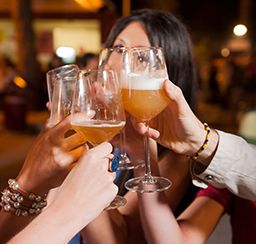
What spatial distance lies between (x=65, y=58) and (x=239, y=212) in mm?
8913

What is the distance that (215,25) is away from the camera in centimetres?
1580

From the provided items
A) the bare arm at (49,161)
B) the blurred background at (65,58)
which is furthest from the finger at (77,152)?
the blurred background at (65,58)

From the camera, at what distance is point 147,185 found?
4.13 ft

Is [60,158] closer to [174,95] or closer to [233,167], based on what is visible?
[174,95]

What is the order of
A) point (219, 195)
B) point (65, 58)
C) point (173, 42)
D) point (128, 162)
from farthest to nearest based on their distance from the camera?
point (65, 58) → point (173, 42) → point (219, 195) → point (128, 162)

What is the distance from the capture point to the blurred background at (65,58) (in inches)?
328

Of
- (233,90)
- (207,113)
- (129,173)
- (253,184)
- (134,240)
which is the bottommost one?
(207,113)

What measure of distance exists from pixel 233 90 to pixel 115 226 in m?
8.97

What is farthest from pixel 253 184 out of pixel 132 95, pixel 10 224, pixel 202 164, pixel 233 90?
pixel 233 90

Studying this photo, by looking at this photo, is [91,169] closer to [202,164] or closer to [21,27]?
[202,164]

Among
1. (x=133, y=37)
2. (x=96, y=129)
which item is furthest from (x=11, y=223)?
(x=133, y=37)

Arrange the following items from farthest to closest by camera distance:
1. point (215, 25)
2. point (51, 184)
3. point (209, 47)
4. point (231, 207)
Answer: point (215, 25)
point (209, 47)
point (231, 207)
point (51, 184)

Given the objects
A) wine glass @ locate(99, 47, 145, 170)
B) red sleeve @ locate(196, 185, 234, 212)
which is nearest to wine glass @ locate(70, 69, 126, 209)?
wine glass @ locate(99, 47, 145, 170)

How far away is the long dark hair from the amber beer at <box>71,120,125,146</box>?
716 millimetres
